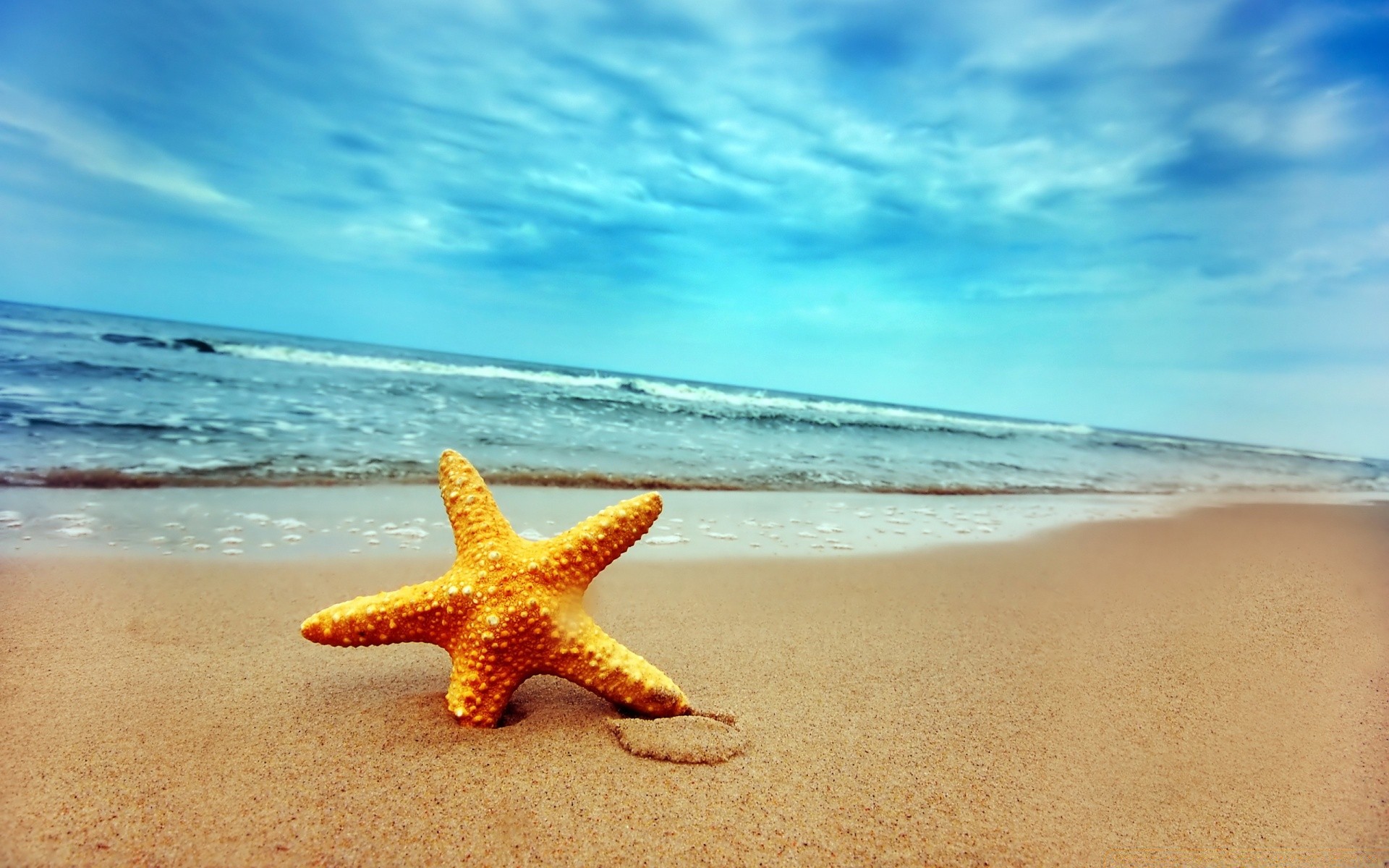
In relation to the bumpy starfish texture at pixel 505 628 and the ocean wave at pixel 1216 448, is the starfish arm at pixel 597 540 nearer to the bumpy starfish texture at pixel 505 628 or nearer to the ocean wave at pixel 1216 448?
the bumpy starfish texture at pixel 505 628

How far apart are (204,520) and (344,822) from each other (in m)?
3.69

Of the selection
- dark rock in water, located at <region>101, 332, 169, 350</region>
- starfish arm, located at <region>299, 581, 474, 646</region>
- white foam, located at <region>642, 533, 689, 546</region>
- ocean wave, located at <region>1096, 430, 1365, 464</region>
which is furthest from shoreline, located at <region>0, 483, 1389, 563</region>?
ocean wave, located at <region>1096, 430, 1365, 464</region>

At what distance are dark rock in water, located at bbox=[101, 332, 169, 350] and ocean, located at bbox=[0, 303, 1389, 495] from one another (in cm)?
30

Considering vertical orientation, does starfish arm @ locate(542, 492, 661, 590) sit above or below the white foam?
above

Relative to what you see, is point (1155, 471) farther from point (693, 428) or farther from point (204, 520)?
point (204, 520)

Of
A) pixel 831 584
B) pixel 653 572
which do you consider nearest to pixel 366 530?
pixel 653 572

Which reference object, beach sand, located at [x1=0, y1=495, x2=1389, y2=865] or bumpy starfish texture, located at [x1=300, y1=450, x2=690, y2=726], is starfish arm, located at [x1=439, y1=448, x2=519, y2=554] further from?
beach sand, located at [x1=0, y1=495, x2=1389, y2=865]

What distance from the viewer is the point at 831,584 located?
419 centimetres

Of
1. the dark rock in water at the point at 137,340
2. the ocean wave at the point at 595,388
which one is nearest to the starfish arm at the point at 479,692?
the ocean wave at the point at 595,388

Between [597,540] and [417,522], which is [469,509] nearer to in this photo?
[597,540]

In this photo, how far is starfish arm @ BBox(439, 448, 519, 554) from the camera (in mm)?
2348

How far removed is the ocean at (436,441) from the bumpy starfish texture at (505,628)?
4.23 m

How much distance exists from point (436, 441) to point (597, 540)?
268 inches

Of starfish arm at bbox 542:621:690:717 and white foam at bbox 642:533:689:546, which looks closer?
starfish arm at bbox 542:621:690:717
